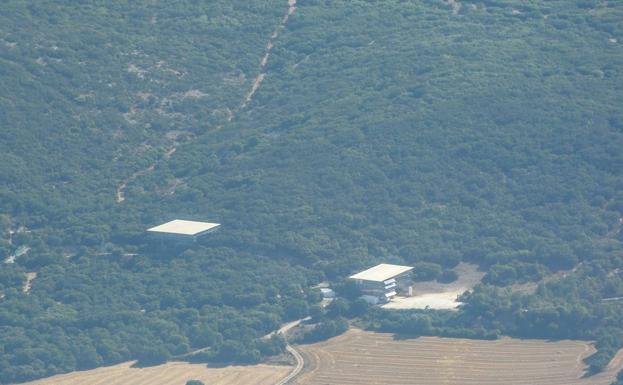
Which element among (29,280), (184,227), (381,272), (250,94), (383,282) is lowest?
(383,282)

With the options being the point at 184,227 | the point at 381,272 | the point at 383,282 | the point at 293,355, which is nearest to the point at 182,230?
the point at 184,227

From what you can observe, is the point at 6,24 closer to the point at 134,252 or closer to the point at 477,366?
the point at 134,252

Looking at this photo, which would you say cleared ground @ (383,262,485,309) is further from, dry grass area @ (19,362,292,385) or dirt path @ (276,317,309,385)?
dry grass area @ (19,362,292,385)

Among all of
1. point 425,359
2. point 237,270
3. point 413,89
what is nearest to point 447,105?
point 413,89

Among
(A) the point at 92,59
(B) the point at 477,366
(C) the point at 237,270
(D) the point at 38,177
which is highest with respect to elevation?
(A) the point at 92,59

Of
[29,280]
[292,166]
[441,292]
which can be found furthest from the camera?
[292,166]

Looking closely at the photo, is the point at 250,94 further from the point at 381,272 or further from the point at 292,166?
the point at 381,272
